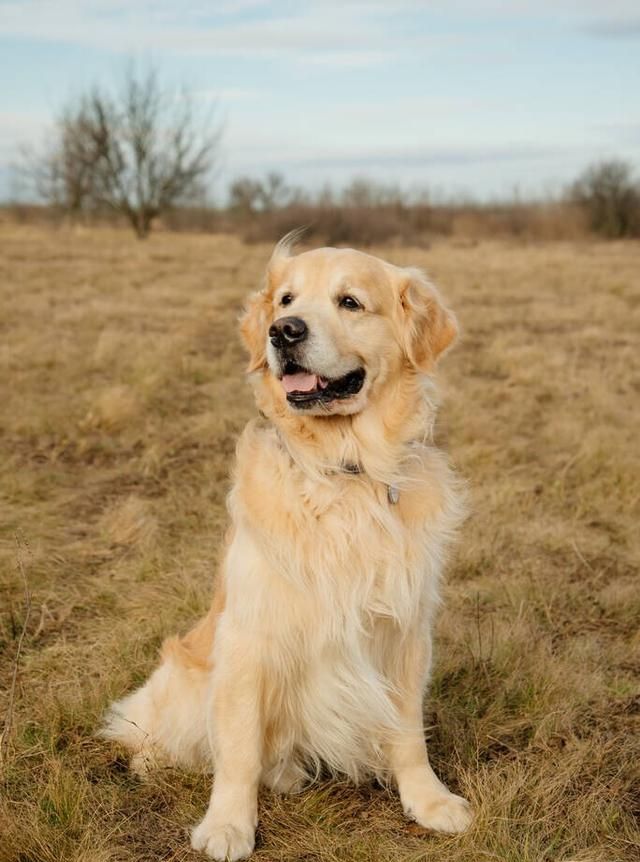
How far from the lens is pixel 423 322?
2.81m

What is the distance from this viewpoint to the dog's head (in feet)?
8.52

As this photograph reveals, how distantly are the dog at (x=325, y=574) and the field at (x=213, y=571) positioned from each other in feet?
0.42

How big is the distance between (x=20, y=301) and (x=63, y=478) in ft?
21.2

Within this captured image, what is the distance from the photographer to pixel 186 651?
9.22 ft

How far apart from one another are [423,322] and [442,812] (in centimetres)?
142

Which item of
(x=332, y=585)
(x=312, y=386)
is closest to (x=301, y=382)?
(x=312, y=386)

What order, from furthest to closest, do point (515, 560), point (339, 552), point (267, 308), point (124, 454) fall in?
point (124, 454)
point (515, 560)
point (267, 308)
point (339, 552)

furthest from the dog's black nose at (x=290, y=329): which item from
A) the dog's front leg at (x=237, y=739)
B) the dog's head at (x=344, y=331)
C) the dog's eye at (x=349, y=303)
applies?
the dog's front leg at (x=237, y=739)

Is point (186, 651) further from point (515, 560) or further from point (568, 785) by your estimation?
point (515, 560)

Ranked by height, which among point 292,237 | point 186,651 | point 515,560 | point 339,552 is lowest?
point 515,560

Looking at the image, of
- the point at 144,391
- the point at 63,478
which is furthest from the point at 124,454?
the point at 144,391

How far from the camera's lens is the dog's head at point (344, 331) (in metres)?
2.60

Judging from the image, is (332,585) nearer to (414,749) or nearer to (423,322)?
(414,749)

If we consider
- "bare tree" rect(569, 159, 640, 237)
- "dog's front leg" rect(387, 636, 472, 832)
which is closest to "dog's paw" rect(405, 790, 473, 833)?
"dog's front leg" rect(387, 636, 472, 832)
